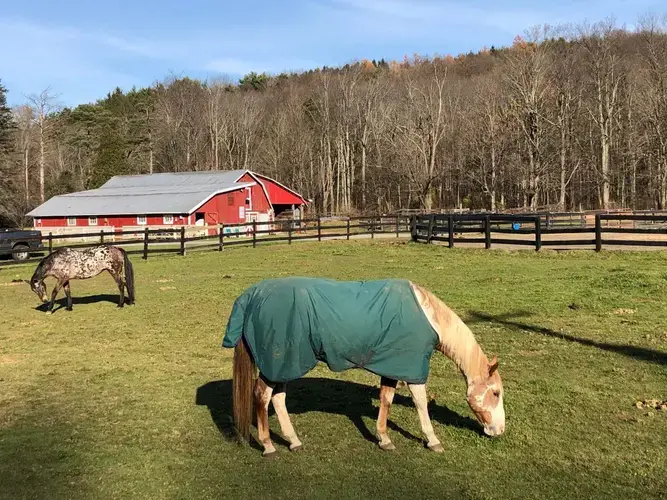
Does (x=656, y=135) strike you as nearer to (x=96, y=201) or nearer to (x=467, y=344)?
(x=96, y=201)

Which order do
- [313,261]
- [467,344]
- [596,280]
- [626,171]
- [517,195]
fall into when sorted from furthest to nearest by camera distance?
1. [517,195]
2. [626,171]
3. [313,261]
4. [596,280]
5. [467,344]

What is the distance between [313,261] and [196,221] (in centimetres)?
2194

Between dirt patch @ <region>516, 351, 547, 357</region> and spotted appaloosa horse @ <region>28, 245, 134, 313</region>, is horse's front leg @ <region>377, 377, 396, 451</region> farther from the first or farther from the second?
spotted appaloosa horse @ <region>28, 245, 134, 313</region>

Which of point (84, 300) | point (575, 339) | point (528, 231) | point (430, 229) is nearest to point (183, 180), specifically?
point (430, 229)

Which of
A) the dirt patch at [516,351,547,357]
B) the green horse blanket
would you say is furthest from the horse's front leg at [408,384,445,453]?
the dirt patch at [516,351,547,357]

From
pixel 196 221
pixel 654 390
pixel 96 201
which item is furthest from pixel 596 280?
pixel 96 201

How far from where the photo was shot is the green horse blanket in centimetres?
384

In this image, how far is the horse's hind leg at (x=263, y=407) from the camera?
4090mm

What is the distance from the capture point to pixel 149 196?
41.1m

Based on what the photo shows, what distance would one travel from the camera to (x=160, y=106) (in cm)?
6381

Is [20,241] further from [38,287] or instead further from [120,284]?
[120,284]

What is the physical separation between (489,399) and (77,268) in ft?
29.0

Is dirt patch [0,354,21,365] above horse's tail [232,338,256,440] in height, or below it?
below

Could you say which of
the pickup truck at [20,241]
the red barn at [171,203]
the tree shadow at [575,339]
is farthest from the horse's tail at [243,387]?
the red barn at [171,203]
